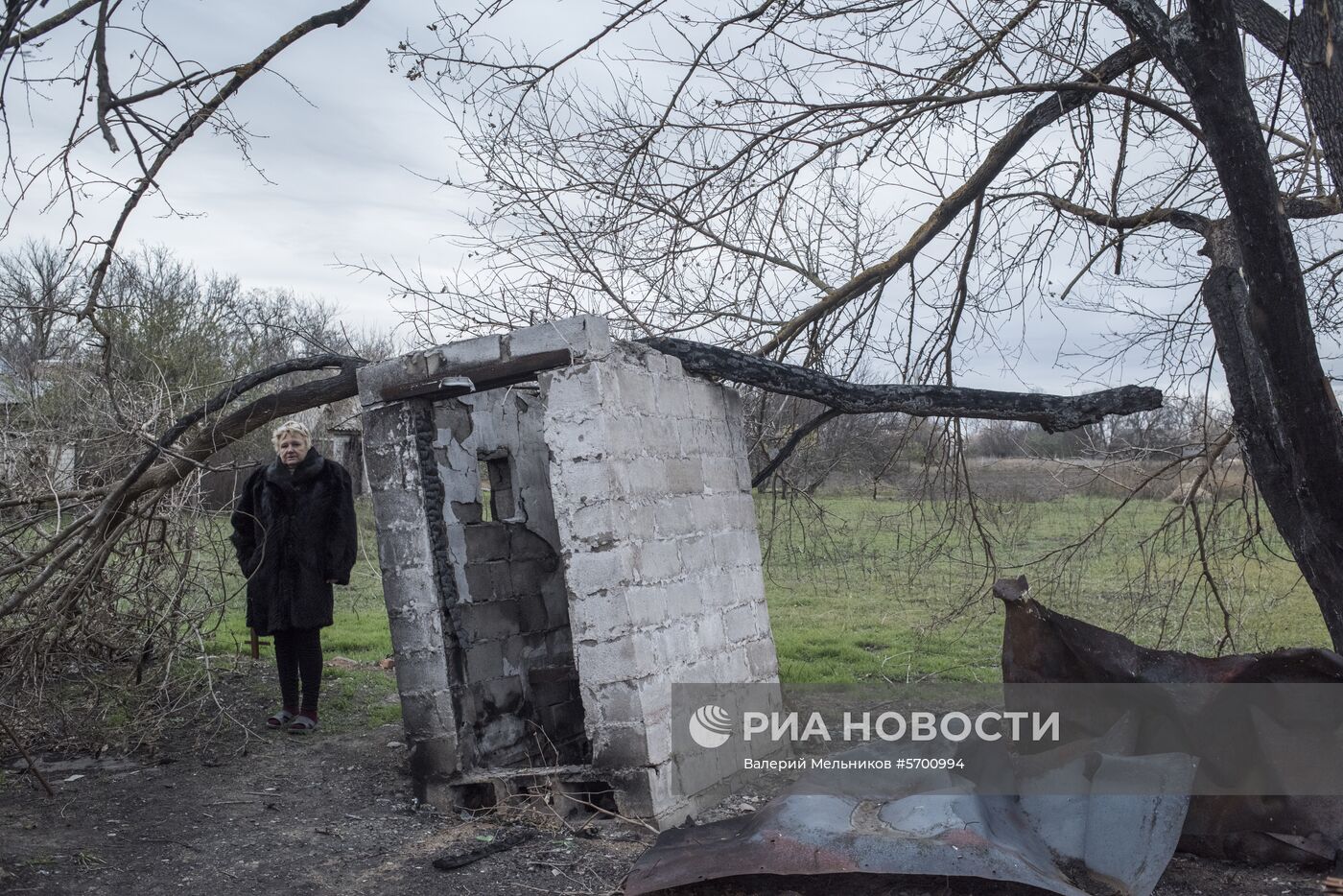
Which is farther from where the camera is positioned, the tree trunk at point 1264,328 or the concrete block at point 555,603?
the concrete block at point 555,603

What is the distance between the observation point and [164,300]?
9719 millimetres

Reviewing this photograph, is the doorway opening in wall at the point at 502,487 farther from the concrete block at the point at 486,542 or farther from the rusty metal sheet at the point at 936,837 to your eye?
the rusty metal sheet at the point at 936,837

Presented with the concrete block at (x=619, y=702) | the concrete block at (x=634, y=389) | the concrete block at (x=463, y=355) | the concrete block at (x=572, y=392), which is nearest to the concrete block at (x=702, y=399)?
the concrete block at (x=634, y=389)

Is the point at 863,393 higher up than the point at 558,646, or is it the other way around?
the point at 863,393

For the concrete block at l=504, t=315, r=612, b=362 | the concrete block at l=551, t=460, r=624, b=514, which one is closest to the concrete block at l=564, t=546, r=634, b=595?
the concrete block at l=551, t=460, r=624, b=514

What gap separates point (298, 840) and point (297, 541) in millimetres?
1865

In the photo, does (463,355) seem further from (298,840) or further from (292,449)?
(298,840)

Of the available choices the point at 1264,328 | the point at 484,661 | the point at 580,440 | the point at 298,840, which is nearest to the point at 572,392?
the point at 580,440

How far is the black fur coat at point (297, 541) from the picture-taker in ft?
20.0

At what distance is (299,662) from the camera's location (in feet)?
20.9

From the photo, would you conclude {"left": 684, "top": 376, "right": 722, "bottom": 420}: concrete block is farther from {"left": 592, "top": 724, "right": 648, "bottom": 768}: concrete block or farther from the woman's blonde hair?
the woman's blonde hair

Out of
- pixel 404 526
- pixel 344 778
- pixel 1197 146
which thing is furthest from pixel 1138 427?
pixel 344 778

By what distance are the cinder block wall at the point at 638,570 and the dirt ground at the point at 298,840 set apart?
28 cm

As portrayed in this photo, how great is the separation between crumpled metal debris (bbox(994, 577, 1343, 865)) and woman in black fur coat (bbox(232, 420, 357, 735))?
3685 millimetres
